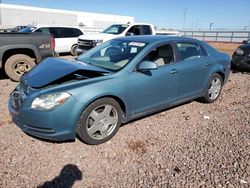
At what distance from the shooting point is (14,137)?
395 cm

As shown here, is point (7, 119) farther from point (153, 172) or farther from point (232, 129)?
point (232, 129)

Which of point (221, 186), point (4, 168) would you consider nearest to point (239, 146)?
point (221, 186)

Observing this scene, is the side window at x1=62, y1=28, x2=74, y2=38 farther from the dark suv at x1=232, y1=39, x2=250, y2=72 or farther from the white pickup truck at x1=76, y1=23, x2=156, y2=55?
the dark suv at x1=232, y1=39, x2=250, y2=72

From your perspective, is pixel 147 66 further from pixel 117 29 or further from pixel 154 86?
pixel 117 29

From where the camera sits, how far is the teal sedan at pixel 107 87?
131 inches

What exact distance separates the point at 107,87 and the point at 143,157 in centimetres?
112

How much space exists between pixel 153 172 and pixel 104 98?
4.06 ft

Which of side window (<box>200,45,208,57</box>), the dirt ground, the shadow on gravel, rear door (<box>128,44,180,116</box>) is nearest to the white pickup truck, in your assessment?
side window (<box>200,45,208,57</box>)

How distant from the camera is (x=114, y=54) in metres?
4.58

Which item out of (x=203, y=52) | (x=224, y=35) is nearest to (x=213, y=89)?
(x=203, y=52)

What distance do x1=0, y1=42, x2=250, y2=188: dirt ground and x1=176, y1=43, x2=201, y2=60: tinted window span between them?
4.06 ft

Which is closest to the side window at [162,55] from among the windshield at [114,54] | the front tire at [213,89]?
the windshield at [114,54]

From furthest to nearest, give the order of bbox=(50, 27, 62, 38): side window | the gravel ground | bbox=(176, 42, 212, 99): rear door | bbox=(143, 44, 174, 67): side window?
bbox=(50, 27, 62, 38): side window → bbox=(176, 42, 212, 99): rear door → bbox=(143, 44, 174, 67): side window → the gravel ground

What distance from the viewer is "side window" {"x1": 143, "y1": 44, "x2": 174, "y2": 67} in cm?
444
